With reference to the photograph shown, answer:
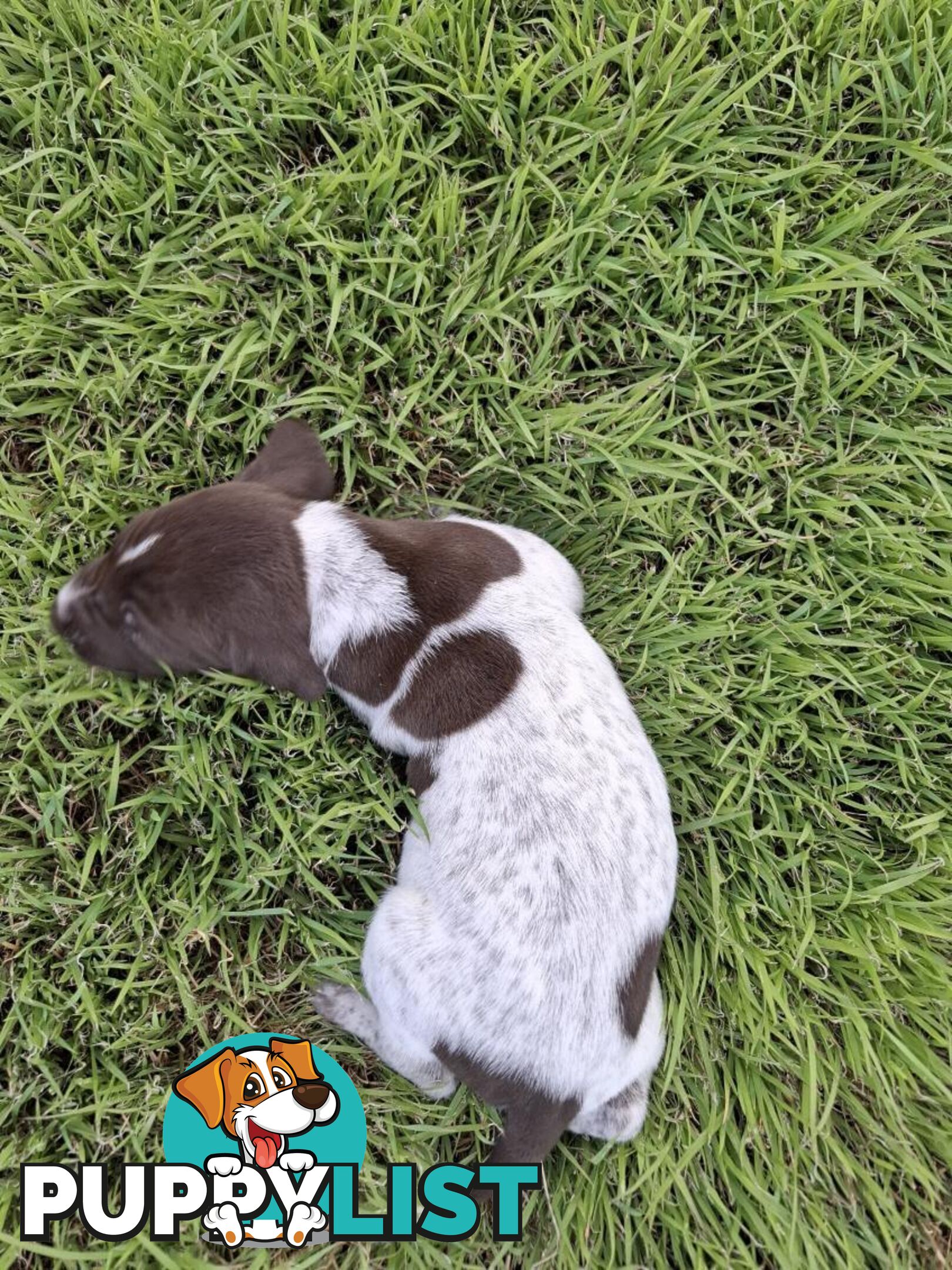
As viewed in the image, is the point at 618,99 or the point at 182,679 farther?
the point at 618,99

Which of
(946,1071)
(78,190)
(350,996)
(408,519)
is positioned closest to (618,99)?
(408,519)

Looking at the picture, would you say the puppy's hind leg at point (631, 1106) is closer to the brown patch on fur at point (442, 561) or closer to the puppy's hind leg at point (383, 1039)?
the puppy's hind leg at point (383, 1039)

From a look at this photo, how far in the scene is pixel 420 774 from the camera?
3.36 m

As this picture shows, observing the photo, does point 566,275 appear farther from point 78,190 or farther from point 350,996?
point 350,996

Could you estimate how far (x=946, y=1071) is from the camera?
3.60 meters

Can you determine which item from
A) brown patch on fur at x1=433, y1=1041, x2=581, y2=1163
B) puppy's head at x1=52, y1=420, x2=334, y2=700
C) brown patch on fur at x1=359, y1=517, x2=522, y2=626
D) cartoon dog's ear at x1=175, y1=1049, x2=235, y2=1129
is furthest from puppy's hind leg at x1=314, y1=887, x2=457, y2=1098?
brown patch on fur at x1=359, y1=517, x2=522, y2=626

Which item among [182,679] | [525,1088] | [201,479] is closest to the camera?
[525,1088]

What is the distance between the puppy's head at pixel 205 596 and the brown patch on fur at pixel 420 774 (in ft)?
1.42

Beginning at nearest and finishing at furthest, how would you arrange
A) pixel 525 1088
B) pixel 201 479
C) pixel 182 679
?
pixel 525 1088
pixel 182 679
pixel 201 479

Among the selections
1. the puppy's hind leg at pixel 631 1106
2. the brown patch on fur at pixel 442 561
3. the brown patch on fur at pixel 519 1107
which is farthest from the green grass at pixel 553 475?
the brown patch on fur at pixel 519 1107

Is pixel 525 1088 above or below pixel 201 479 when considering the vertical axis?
below

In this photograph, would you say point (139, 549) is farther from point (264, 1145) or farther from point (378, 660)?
point (264, 1145)

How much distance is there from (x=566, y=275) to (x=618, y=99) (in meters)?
0.79

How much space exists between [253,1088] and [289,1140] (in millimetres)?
230
